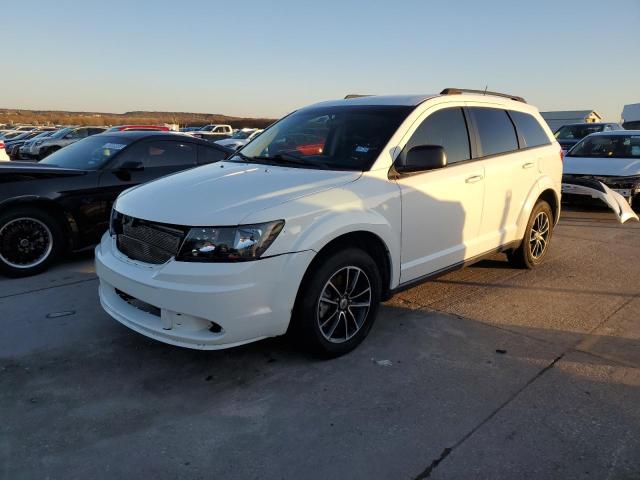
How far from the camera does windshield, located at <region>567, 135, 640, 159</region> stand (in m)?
9.96

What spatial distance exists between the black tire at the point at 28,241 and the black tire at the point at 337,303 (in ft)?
11.3

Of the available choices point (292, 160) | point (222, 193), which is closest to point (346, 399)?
point (222, 193)

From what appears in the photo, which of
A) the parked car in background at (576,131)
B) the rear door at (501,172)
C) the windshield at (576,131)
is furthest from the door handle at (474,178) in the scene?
the windshield at (576,131)

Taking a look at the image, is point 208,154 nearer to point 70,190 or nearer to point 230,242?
point 70,190

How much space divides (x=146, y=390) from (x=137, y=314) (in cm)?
50

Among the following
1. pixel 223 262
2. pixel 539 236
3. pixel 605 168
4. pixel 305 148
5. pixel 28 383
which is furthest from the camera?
pixel 605 168

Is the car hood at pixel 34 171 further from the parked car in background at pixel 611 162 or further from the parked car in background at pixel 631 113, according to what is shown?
the parked car in background at pixel 631 113

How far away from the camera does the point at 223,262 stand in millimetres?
3000

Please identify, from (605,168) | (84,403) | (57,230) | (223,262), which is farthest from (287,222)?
(605,168)

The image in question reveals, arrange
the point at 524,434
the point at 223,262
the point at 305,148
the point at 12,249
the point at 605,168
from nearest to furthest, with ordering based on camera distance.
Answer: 1. the point at 524,434
2. the point at 223,262
3. the point at 305,148
4. the point at 12,249
5. the point at 605,168

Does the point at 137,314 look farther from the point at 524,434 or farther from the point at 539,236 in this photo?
the point at 539,236

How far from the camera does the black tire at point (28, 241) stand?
5.21 metres

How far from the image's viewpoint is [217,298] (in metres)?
2.95

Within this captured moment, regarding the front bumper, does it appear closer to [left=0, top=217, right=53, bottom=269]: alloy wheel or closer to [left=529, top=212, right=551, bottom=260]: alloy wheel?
[left=0, top=217, right=53, bottom=269]: alloy wheel
